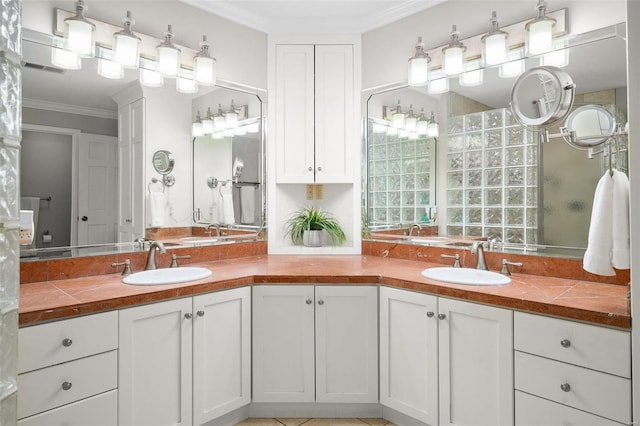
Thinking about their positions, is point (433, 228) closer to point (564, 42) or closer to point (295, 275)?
point (295, 275)

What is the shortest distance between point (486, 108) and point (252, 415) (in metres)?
2.17

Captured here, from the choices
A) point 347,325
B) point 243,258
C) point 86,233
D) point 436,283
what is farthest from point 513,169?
point 86,233

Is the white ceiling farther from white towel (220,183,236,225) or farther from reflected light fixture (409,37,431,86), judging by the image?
white towel (220,183,236,225)

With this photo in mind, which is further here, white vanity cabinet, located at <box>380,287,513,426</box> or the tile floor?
the tile floor

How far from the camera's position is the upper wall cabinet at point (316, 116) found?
114 inches

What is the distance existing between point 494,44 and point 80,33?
7.31ft

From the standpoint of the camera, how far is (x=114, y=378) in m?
1.65

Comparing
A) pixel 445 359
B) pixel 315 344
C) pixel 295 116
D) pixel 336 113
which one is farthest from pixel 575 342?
pixel 295 116

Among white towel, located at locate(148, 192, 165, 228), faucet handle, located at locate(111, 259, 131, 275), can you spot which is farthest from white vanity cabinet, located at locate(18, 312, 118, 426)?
white towel, located at locate(148, 192, 165, 228)

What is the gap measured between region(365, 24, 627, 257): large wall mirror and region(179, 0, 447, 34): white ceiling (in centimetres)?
52

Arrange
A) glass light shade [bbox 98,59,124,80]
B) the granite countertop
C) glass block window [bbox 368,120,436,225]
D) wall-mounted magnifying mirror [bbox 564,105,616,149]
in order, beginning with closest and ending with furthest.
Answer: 1. the granite countertop
2. wall-mounted magnifying mirror [bbox 564,105,616,149]
3. glass light shade [bbox 98,59,124,80]
4. glass block window [bbox 368,120,436,225]

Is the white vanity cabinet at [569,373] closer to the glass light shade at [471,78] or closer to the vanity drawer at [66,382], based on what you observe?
the glass light shade at [471,78]

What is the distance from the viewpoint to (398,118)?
107 inches

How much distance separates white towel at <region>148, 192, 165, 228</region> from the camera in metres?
2.36
